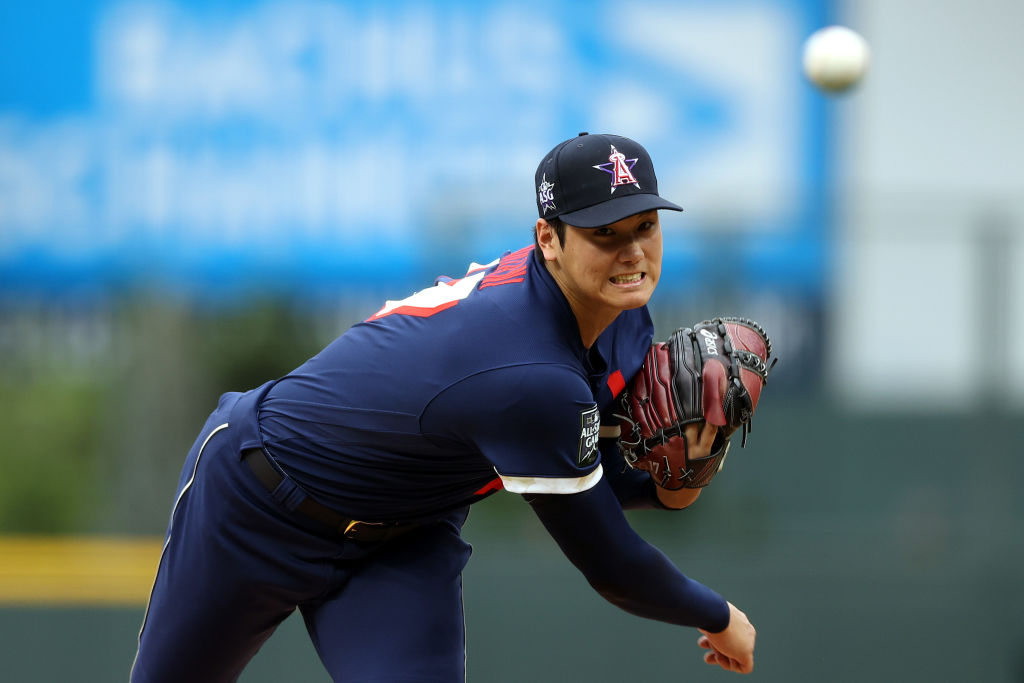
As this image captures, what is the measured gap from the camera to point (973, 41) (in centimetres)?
988

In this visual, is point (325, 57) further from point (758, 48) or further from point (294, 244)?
point (758, 48)

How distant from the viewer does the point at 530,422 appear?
2.69 m

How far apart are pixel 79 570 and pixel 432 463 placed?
12.1 feet

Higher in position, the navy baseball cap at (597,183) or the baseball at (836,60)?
the baseball at (836,60)

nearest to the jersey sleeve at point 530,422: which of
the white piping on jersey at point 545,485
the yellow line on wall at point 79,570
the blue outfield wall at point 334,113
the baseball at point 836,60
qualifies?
the white piping on jersey at point 545,485

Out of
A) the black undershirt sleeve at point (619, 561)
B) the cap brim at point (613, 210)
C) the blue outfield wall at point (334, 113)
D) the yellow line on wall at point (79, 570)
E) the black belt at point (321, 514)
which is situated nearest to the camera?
the cap brim at point (613, 210)

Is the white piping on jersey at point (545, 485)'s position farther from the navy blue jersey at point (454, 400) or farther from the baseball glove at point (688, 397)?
the baseball glove at point (688, 397)

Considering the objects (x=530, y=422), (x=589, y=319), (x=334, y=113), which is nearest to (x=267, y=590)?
(x=530, y=422)

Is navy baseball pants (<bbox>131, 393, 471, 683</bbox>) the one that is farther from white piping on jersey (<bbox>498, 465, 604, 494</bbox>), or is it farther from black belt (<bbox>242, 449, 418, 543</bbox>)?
white piping on jersey (<bbox>498, 465, 604, 494</bbox>)

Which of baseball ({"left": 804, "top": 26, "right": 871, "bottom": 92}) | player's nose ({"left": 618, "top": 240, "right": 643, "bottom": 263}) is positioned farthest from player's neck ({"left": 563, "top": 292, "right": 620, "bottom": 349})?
baseball ({"left": 804, "top": 26, "right": 871, "bottom": 92})

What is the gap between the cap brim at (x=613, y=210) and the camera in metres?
2.67

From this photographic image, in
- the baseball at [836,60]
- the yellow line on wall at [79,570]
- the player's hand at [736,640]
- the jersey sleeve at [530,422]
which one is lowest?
the yellow line on wall at [79,570]

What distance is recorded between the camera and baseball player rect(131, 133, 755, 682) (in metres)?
2.73

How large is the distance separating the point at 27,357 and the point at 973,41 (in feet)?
24.9
